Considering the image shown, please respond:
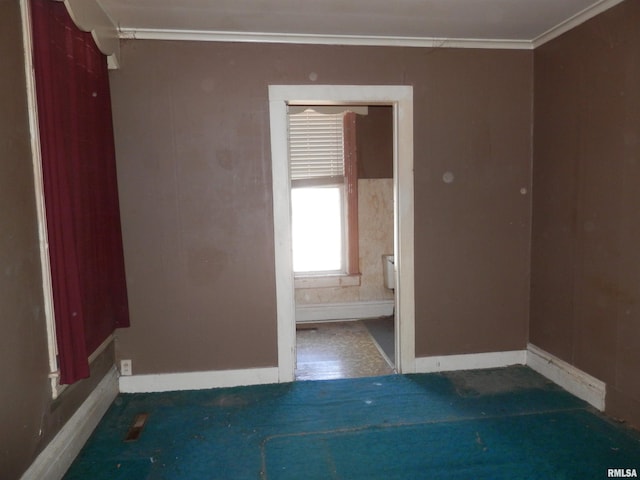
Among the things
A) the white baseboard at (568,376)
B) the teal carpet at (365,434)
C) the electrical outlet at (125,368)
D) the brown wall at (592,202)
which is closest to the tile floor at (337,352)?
the teal carpet at (365,434)

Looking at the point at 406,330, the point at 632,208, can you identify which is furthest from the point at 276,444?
the point at 632,208

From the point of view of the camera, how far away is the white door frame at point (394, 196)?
326cm

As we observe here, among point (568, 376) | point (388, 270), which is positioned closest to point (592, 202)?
point (568, 376)

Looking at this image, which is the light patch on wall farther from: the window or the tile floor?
the window

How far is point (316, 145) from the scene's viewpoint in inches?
202

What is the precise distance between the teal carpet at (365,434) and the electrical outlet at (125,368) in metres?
0.16

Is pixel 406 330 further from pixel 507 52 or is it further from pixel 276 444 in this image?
pixel 507 52

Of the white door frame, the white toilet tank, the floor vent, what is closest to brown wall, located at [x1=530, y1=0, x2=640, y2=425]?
the white door frame

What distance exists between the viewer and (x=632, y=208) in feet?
8.57

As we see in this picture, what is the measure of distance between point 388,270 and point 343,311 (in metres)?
0.71

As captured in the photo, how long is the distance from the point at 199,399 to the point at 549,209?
9.43 feet

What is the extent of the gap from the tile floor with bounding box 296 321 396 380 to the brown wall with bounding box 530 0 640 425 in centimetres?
135

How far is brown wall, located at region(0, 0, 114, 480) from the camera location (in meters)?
1.88

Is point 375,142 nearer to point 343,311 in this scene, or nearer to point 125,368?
point 343,311
